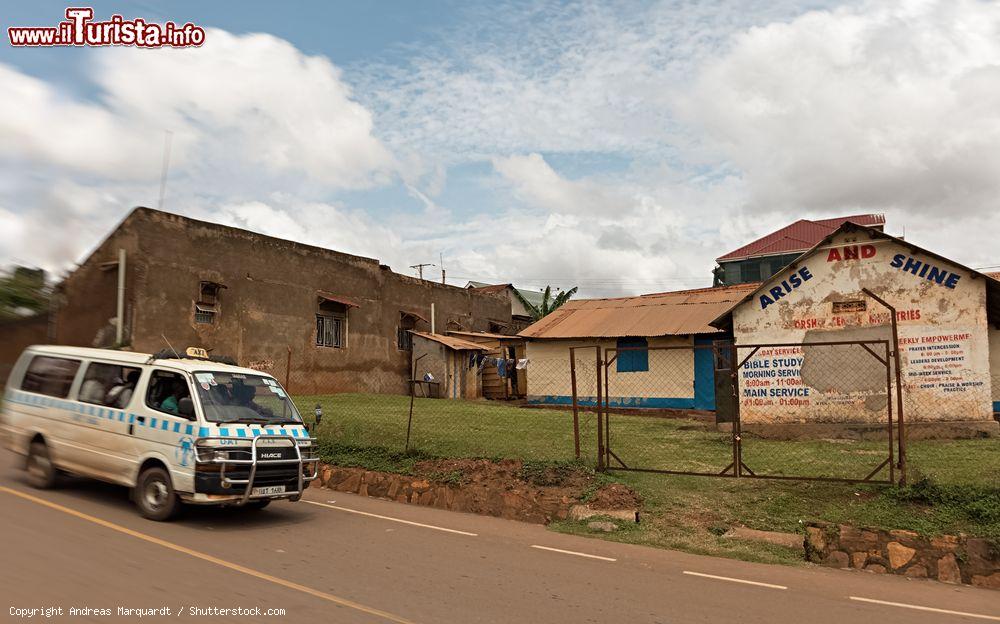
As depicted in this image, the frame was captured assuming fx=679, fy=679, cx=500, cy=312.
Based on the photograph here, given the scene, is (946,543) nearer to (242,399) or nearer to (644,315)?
(242,399)

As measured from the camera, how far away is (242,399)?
8.66m

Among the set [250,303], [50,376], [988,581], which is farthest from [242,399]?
[250,303]

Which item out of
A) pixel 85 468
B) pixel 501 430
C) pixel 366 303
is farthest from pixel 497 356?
pixel 85 468

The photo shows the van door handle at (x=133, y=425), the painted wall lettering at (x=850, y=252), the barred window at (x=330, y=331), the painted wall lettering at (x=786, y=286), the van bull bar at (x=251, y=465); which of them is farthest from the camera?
A: the barred window at (x=330, y=331)

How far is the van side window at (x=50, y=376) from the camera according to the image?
9.44 metres

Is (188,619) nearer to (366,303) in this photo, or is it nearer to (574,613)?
(574,613)

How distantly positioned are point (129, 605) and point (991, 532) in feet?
28.2

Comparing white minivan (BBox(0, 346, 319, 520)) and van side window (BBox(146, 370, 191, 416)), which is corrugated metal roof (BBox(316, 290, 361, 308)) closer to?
white minivan (BBox(0, 346, 319, 520))

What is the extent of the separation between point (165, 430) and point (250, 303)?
16.1m

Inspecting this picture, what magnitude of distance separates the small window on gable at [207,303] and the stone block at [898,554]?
19876mm

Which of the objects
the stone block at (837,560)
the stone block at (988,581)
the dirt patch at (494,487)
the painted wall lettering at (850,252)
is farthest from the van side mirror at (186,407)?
the painted wall lettering at (850,252)

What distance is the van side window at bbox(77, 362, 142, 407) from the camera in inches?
343

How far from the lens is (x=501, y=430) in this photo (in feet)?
50.7

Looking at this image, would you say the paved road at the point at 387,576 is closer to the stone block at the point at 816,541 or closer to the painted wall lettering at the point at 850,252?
the stone block at the point at 816,541
